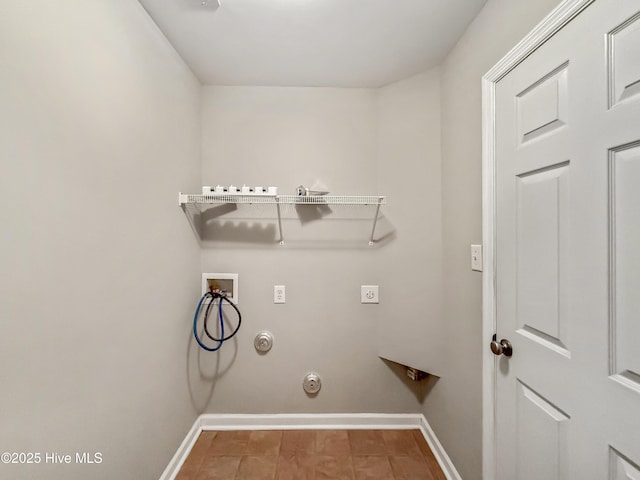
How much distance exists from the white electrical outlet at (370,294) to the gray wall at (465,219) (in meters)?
0.46

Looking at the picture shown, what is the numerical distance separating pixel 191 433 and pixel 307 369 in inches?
32.3

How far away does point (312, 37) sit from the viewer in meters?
1.47

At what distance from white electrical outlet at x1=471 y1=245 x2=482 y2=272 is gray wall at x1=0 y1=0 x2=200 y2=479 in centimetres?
155

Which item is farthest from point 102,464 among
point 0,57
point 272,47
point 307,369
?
point 272,47

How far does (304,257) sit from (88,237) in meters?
1.22

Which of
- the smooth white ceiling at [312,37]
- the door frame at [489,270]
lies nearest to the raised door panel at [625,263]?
the door frame at [489,270]

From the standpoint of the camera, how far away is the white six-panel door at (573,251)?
0.69 m

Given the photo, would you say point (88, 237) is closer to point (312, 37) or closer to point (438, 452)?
point (312, 37)

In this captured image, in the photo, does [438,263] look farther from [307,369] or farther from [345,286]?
[307,369]

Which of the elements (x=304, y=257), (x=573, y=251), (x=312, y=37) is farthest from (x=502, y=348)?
(x=312, y=37)

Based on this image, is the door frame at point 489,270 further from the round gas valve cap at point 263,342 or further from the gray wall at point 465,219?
the round gas valve cap at point 263,342

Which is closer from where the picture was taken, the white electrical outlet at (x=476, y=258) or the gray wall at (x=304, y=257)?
the white electrical outlet at (x=476, y=258)

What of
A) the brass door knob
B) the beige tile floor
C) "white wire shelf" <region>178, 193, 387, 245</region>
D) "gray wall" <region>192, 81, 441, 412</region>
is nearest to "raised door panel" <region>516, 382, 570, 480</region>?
the brass door knob

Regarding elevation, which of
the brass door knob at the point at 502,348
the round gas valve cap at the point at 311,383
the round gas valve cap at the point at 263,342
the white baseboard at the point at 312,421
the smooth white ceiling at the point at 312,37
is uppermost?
the smooth white ceiling at the point at 312,37
